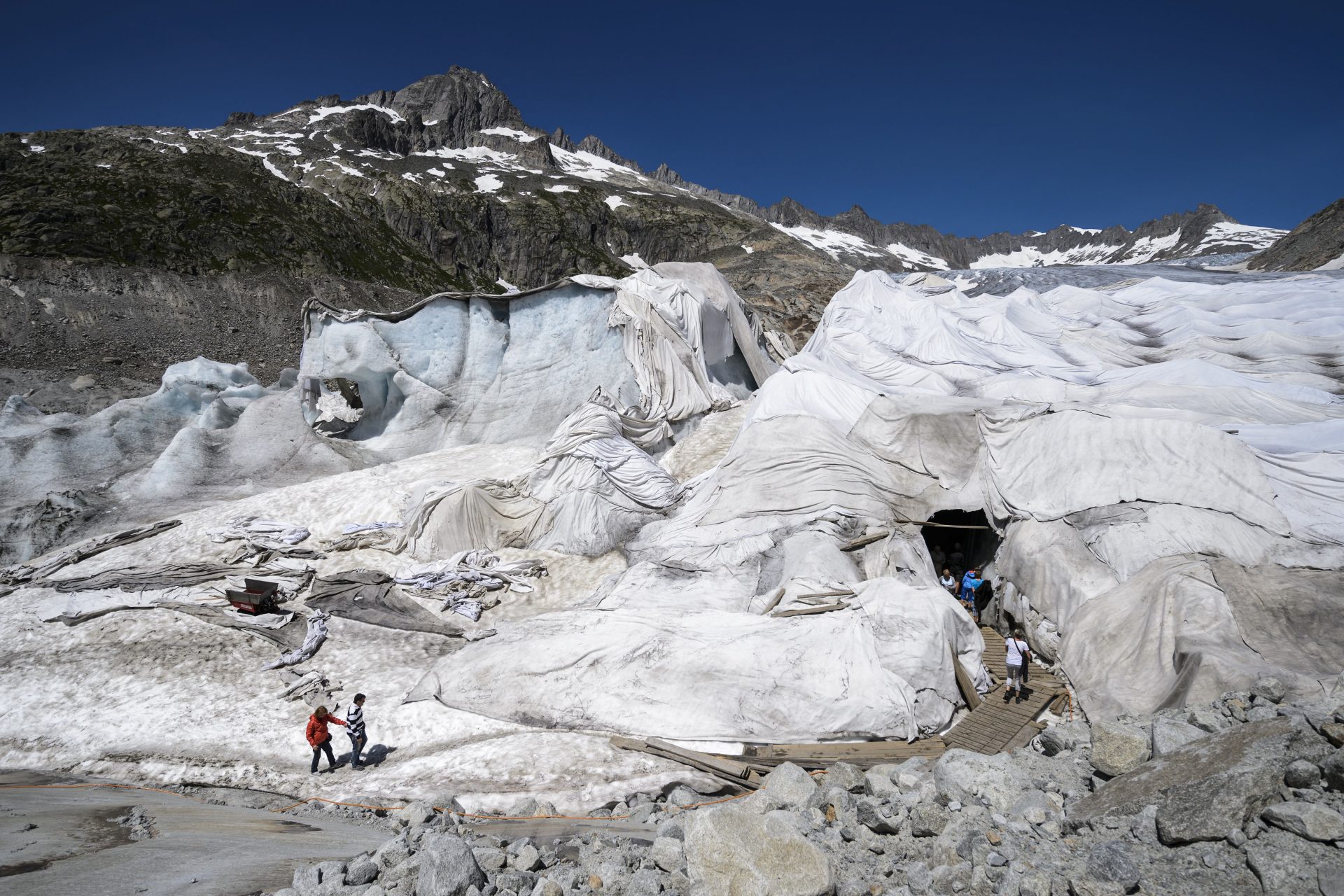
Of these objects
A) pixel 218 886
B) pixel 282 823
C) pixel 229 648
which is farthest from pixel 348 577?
pixel 218 886

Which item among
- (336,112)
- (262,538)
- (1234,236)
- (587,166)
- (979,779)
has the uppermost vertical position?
(336,112)

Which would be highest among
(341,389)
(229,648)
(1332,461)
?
(341,389)

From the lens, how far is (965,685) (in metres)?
8.55

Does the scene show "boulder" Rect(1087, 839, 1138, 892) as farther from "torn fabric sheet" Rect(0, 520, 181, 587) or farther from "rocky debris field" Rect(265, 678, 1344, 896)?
"torn fabric sheet" Rect(0, 520, 181, 587)

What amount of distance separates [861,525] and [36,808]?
1006 centimetres

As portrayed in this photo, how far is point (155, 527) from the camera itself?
13922 mm

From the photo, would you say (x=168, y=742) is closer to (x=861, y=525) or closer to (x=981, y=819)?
(x=981, y=819)

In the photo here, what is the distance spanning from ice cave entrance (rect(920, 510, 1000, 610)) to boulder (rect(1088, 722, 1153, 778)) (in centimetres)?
605

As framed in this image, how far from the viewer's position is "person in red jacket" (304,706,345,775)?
295 inches

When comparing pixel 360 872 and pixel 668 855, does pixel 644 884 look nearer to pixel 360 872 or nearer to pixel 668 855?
pixel 668 855

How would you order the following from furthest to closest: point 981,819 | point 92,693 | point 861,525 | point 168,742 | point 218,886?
point 861,525
point 92,693
point 168,742
point 981,819
point 218,886

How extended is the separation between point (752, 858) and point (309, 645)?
7994 millimetres

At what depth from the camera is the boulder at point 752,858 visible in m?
4.18

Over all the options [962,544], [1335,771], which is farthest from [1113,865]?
[962,544]
